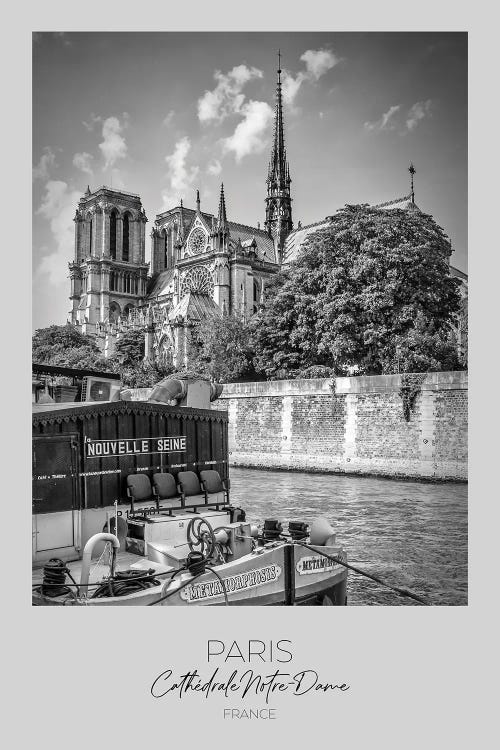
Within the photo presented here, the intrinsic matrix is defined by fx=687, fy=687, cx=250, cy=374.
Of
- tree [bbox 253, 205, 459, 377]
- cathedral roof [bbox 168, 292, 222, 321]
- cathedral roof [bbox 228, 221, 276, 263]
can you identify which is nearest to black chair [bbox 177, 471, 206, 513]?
tree [bbox 253, 205, 459, 377]

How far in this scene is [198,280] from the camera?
210 feet

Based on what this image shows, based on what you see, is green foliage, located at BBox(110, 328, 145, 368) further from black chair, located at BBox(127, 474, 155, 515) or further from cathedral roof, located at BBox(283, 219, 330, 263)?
A: black chair, located at BBox(127, 474, 155, 515)

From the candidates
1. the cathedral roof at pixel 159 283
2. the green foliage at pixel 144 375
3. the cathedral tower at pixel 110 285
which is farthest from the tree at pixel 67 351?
the cathedral roof at pixel 159 283

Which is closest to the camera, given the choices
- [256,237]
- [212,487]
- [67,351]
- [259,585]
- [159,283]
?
[259,585]

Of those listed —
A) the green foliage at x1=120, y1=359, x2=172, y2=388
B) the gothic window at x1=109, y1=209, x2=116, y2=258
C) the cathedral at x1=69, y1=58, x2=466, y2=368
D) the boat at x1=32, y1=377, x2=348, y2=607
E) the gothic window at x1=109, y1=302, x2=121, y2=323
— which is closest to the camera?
the boat at x1=32, y1=377, x2=348, y2=607

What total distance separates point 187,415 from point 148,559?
2.04 metres

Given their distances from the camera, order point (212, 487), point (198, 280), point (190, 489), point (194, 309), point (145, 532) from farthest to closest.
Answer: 1. point (198, 280)
2. point (194, 309)
3. point (212, 487)
4. point (190, 489)
5. point (145, 532)

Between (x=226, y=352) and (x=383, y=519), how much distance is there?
56.7 ft

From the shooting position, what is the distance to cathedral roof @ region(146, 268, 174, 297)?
74.9 metres

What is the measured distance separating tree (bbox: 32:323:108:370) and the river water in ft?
44.1

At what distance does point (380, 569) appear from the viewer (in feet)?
31.2

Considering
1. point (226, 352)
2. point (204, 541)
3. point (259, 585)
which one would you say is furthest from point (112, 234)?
point (259, 585)

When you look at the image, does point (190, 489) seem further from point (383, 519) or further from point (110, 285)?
→ point (110, 285)

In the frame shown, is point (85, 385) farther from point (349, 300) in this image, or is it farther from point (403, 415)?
point (349, 300)
